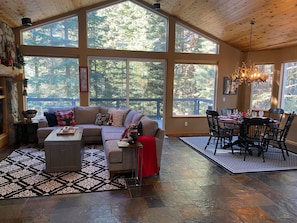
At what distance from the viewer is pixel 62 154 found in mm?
3756

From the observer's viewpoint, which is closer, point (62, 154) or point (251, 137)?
point (62, 154)

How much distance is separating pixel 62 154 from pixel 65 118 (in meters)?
1.92

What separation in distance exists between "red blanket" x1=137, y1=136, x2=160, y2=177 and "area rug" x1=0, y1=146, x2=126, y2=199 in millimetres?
398

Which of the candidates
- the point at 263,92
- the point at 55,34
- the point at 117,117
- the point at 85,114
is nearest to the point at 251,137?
the point at 263,92

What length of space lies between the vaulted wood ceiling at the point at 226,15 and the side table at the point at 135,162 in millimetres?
3462

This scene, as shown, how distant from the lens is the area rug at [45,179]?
314cm

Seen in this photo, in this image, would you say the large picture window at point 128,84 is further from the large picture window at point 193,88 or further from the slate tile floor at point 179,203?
the slate tile floor at point 179,203

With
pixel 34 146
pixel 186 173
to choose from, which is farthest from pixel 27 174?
pixel 186 173

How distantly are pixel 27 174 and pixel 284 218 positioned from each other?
3641 millimetres

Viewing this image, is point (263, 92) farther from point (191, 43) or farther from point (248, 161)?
point (248, 161)

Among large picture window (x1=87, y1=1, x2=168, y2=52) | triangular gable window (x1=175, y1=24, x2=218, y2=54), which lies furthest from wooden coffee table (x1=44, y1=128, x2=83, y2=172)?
triangular gable window (x1=175, y1=24, x2=218, y2=54)

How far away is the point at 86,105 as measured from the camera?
6.33 meters

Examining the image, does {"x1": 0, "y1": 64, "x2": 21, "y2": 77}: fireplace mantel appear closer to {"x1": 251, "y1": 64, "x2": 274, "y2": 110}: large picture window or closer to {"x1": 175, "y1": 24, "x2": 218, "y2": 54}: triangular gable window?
{"x1": 175, "y1": 24, "x2": 218, "y2": 54}: triangular gable window

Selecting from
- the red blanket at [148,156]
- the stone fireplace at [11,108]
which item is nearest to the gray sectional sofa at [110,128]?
the red blanket at [148,156]
